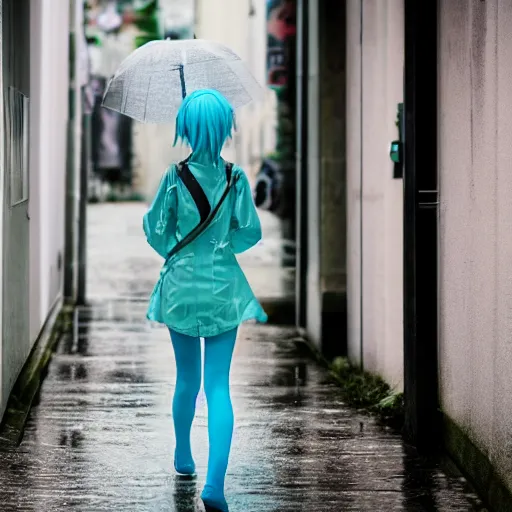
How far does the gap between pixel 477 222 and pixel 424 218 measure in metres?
0.74

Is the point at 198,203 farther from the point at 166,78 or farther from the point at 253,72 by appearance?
the point at 253,72

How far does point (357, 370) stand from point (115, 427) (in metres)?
2.31

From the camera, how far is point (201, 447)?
22.2 feet

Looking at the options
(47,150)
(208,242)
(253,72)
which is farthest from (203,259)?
(253,72)

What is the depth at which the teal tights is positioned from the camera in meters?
5.38

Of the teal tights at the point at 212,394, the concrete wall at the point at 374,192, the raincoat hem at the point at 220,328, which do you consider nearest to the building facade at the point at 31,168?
the teal tights at the point at 212,394

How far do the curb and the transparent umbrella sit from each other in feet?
6.47

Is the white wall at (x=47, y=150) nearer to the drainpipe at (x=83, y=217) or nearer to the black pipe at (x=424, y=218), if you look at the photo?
the drainpipe at (x=83, y=217)

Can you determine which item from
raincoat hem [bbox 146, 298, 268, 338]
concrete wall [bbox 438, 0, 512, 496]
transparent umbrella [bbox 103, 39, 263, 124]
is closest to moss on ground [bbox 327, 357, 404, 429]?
concrete wall [bbox 438, 0, 512, 496]

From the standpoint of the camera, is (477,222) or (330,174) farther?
(330,174)

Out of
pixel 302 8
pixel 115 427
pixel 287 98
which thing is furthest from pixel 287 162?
pixel 115 427

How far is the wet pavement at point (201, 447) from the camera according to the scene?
566 centimetres

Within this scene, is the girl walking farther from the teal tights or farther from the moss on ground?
the moss on ground

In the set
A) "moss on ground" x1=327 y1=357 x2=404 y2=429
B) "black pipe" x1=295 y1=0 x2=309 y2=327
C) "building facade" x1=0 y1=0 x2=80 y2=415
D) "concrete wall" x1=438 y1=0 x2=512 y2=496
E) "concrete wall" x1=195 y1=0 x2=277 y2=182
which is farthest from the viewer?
"concrete wall" x1=195 y1=0 x2=277 y2=182
